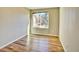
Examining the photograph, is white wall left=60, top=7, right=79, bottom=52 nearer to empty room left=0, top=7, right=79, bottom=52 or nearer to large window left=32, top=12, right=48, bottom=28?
empty room left=0, top=7, right=79, bottom=52

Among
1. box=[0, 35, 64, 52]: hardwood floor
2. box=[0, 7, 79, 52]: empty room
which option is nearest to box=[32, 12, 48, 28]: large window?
box=[0, 7, 79, 52]: empty room

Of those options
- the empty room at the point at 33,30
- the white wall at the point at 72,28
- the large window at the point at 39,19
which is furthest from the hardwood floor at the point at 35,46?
the large window at the point at 39,19

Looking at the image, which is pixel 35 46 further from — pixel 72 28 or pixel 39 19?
pixel 72 28

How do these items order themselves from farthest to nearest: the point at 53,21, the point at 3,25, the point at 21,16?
1. the point at 53,21
2. the point at 3,25
3. the point at 21,16

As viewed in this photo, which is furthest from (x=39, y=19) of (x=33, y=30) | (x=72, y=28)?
(x=72, y=28)

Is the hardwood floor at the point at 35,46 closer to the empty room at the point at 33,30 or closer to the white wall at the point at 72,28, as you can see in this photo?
the empty room at the point at 33,30

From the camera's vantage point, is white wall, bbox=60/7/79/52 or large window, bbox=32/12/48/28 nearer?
white wall, bbox=60/7/79/52

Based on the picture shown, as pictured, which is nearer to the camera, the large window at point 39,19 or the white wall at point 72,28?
the white wall at point 72,28

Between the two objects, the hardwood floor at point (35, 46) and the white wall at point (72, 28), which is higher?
the white wall at point (72, 28)
